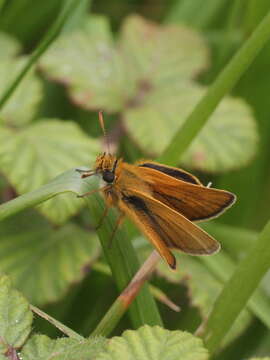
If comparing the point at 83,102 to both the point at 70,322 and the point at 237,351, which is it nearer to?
the point at 70,322

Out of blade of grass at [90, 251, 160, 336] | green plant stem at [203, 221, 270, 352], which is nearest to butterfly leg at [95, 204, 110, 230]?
blade of grass at [90, 251, 160, 336]

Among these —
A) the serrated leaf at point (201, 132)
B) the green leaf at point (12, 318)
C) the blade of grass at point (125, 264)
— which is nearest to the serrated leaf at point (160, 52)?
the serrated leaf at point (201, 132)

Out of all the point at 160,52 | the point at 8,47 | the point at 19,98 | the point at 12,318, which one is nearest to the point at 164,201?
the point at 12,318

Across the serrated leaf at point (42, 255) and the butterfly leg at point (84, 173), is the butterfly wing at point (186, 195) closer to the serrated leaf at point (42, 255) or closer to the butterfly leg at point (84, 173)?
the butterfly leg at point (84, 173)

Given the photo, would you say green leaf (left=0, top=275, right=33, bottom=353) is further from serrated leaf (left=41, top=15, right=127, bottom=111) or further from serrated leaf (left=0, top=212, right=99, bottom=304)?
serrated leaf (left=41, top=15, right=127, bottom=111)

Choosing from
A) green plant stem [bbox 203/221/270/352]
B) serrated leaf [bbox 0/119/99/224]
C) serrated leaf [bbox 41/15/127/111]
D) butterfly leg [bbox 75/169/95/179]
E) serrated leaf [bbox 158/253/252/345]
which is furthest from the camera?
serrated leaf [bbox 41/15/127/111]
